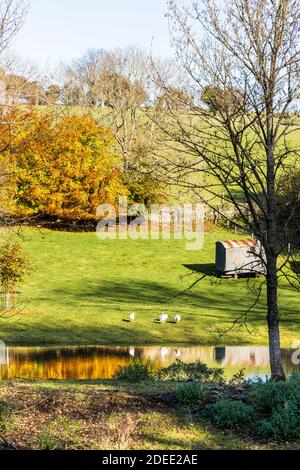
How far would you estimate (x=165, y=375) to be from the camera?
1507 cm

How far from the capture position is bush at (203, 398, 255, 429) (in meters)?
9.88

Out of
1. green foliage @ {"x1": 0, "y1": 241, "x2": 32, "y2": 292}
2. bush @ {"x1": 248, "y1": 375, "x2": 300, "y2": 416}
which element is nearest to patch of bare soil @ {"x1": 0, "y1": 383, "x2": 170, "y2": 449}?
bush @ {"x1": 248, "y1": 375, "x2": 300, "y2": 416}

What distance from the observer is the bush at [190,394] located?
10.8 meters

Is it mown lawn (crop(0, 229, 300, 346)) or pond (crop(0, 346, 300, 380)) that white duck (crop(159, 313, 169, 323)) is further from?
pond (crop(0, 346, 300, 380))

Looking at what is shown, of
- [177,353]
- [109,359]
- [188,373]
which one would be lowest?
[177,353]

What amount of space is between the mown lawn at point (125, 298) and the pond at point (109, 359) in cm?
129

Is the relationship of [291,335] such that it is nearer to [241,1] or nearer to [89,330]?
[89,330]

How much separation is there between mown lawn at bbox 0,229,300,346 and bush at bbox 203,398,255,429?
37.5 ft

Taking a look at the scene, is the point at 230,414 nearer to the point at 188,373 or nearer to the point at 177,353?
the point at 188,373

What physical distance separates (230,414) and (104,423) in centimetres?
183

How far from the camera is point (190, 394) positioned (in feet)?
35.5

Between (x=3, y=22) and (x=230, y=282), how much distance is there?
1102 inches

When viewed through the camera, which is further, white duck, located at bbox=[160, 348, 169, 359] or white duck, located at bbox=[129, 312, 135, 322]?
white duck, located at bbox=[129, 312, 135, 322]

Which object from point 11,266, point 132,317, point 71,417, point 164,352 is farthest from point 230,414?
point 11,266
